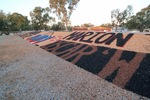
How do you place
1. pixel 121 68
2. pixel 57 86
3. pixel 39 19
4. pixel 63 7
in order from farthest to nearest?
1. pixel 39 19
2. pixel 63 7
3. pixel 121 68
4. pixel 57 86

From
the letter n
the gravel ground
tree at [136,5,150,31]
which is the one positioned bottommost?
the gravel ground

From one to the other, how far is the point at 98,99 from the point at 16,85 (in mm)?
4150

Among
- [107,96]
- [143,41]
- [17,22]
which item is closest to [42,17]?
[17,22]

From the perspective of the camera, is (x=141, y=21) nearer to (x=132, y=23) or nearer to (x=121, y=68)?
(x=132, y=23)

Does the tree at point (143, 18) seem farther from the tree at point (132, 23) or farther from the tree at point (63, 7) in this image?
the tree at point (63, 7)

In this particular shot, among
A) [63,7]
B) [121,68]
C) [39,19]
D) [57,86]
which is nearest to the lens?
[57,86]

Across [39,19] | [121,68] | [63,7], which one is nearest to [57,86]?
[121,68]

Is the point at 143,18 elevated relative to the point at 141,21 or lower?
elevated

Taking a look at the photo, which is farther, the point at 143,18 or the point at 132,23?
the point at 132,23

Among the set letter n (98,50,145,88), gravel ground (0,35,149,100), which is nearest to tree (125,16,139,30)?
letter n (98,50,145,88)

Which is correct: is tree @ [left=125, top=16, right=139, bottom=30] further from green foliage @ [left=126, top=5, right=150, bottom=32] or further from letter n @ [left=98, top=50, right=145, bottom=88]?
letter n @ [left=98, top=50, right=145, bottom=88]

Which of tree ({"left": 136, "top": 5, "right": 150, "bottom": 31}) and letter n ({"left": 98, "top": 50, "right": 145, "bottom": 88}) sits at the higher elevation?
tree ({"left": 136, "top": 5, "right": 150, "bottom": 31})

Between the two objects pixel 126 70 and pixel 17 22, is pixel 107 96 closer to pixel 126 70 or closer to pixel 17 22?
pixel 126 70

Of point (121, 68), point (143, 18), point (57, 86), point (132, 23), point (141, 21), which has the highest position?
point (143, 18)
